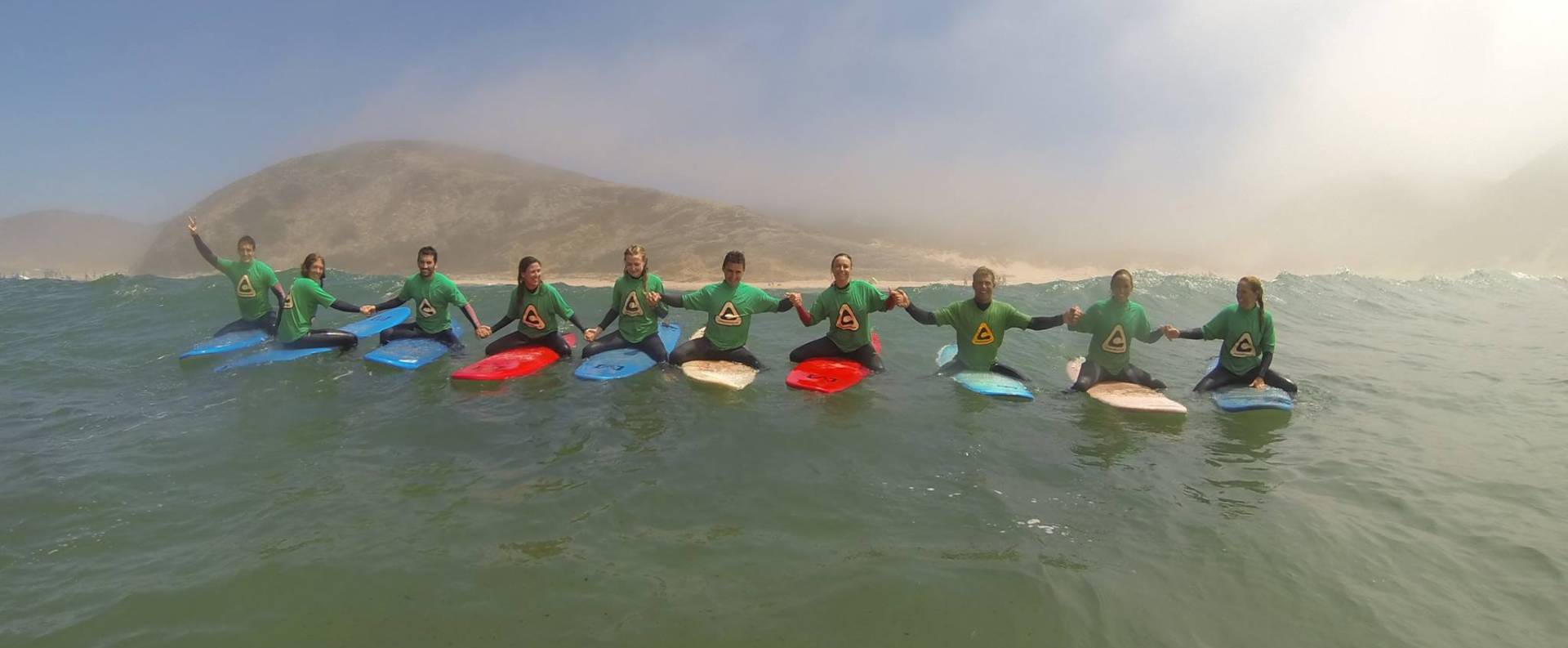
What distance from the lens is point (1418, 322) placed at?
697 inches

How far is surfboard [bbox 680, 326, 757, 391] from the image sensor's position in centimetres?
861

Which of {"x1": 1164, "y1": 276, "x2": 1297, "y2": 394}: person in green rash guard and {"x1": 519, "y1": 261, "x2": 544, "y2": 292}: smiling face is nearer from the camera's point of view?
{"x1": 1164, "y1": 276, "x2": 1297, "y2": 394}: person in green rash guard

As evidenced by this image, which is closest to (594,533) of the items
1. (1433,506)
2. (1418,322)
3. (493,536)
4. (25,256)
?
(493,536)

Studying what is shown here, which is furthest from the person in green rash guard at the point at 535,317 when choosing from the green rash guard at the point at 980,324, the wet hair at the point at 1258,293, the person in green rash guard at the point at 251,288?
the wet hair at the point at 1258,293

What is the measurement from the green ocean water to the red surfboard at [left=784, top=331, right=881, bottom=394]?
0.77ft

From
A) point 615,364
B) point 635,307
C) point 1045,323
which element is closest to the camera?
point 1045,323

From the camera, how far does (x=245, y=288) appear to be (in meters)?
10.7

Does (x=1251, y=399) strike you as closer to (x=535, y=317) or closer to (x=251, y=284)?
(x=535, y=317)

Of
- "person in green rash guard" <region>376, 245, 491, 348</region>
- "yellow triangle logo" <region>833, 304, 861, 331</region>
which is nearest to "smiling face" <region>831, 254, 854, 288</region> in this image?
"yellow triangle logo" <region>833, 304, 861, 331</region>

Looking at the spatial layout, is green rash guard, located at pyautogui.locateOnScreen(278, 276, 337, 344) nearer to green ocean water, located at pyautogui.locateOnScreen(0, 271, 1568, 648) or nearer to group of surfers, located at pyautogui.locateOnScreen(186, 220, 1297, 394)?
group of surfers, located at pyautogui.locateOnScreen(186, 220, 1297, 394)

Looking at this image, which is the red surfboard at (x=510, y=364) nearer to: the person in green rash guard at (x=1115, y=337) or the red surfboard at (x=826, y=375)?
the red surfboard at (x=826, y=375)

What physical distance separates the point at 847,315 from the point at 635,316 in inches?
116

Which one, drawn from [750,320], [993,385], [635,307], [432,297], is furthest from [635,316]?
[993,385]

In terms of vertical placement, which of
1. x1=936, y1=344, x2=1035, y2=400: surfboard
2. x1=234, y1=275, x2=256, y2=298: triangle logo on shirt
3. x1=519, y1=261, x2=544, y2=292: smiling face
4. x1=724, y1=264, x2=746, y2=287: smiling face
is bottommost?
x1=936, y1=344, x2=1035, y2=400: surfboard
